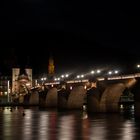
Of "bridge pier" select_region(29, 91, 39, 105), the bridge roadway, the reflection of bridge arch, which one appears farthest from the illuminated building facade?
the reflection of bridge arch

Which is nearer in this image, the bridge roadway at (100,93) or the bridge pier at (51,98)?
the bridge roadway at (100,93)

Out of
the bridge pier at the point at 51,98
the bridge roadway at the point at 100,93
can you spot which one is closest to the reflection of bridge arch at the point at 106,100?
the bridge roadway at the point at 100,93

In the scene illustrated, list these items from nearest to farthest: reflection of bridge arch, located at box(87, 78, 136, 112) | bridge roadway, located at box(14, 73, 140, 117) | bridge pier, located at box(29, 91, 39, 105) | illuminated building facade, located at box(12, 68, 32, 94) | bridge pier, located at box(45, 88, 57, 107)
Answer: bridge roadway, located at box(14, 73, 140, 117), reflection of bridge arch, located at box(87, 78, 136, 112), bridge pier, located at box(45, 88, 57, 107), bridge pier, located at box(29, 91, 39, 105), illuminated building facade, located at box(12, 68, 32, 94)

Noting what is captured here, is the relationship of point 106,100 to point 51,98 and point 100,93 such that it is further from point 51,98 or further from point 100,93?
point 51,98

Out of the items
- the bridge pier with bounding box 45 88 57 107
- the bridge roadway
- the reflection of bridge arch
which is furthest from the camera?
the bridge pier with bounding box 45 88 57 107

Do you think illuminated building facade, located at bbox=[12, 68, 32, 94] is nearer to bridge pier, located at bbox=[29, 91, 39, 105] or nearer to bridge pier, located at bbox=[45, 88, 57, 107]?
bridge pier, located at bbox=[29, 91, 39, 105]

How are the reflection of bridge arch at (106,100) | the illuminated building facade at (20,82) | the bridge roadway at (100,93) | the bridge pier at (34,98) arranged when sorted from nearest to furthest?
1. the bridge roadway at (100,93)
2. the reflection of bridge arch at (106,100)
3. the bridge pier at (34,98)
4. the illuminated building facade at (20,82)

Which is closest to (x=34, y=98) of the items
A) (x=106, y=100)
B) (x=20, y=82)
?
(x=20, y=82)

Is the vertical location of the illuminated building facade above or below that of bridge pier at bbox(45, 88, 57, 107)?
above

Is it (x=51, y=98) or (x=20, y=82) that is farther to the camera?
(x=20, y=82)

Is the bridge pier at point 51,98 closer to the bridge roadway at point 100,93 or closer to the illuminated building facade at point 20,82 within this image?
the bridge roadway at point 100,93

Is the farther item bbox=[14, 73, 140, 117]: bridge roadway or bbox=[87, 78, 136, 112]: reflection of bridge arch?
bbox=[87, 78, 136, 112]: reflection of bridge arch

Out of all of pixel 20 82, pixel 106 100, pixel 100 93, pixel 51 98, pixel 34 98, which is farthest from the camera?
pixel 20 82

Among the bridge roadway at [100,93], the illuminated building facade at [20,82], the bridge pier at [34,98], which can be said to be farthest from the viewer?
the illuminated building facade at [20,82]
